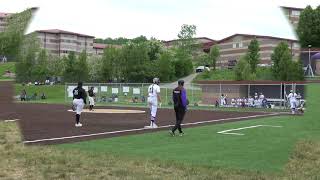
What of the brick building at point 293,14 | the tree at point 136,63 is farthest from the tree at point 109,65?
the brick building at point 293,14

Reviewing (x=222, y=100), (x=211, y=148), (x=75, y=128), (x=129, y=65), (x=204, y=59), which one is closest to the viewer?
(x=204, y=59)

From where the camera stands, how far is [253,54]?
432cm

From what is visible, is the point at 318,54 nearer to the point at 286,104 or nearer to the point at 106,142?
the point at 106,142

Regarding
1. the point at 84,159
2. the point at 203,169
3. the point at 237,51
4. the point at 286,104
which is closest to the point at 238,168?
the point at 203,169

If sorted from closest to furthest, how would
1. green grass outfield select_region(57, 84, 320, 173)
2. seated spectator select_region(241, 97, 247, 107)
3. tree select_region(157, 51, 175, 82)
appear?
tree select_region(157, 51, 175, 82) → green grass outfield select_region(57, 84, 320, 173) → seated spectator select_region(241, 97, 247, 107)

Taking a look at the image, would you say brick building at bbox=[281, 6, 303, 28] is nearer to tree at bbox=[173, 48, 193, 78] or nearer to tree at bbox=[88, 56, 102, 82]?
tree at bbox=[173, 48, 193, 78]

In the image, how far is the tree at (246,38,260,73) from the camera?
11.7 feet

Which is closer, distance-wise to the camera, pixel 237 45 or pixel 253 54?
pixel 237 45

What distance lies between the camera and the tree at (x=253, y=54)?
3.58 m

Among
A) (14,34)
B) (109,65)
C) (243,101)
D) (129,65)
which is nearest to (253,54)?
(129,65)

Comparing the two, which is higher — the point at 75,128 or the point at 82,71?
Answer: the point at 82,71

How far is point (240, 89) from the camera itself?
3869 centimetres

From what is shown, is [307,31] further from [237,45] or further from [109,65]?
[109,65]

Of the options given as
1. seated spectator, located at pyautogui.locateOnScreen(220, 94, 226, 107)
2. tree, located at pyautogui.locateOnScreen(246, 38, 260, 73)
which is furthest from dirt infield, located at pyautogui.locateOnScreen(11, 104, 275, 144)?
seated spectator, located at pyautogui.locateOnScreen(220, 94, 226, 107)
